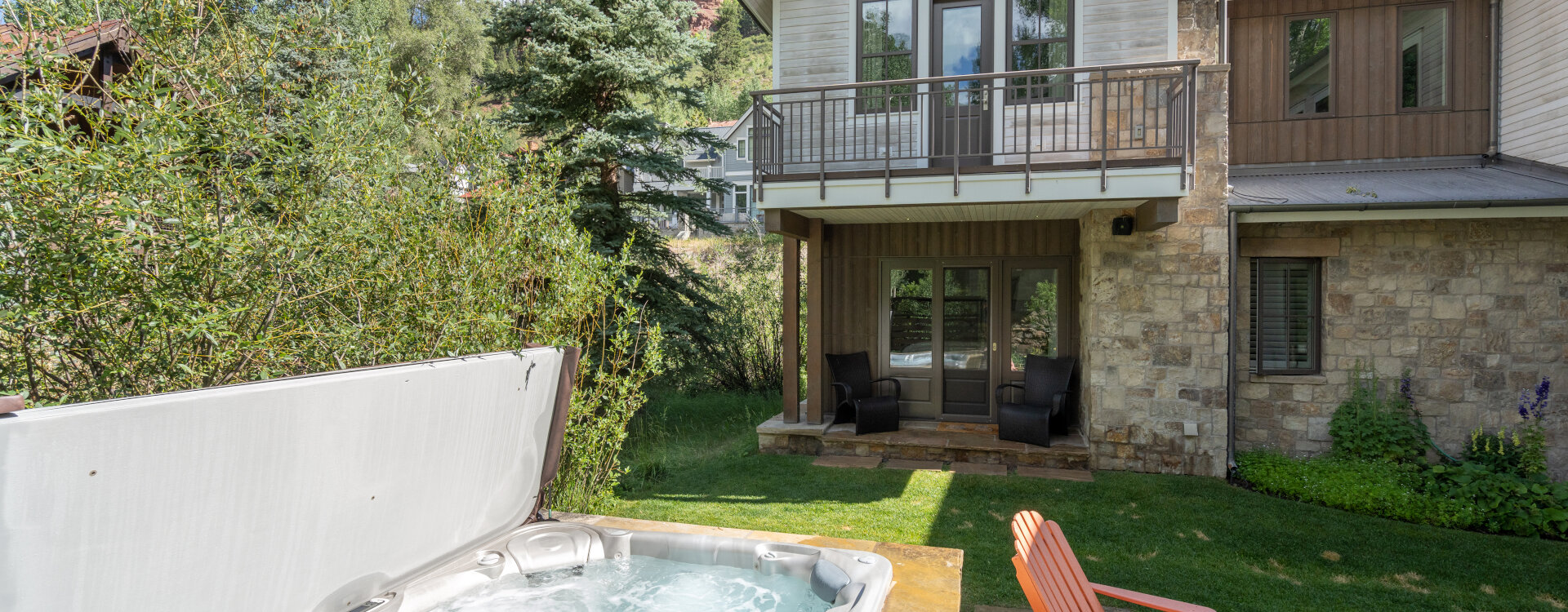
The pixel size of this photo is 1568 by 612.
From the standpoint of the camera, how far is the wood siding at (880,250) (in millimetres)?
7633

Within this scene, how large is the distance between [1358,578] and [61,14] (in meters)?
6.42

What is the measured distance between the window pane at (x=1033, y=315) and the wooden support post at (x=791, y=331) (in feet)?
7.32

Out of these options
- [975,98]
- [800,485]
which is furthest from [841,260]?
[800,485]

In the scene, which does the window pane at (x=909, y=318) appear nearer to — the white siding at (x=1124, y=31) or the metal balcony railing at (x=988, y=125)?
the metal balcony railing at (x=988, y=125)

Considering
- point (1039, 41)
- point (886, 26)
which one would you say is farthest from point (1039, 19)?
point (886, 26)

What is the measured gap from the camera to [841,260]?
8.21 meters

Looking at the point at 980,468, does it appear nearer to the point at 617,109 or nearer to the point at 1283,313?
the point at 1283,313

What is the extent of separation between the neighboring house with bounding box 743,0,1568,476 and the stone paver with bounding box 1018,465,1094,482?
13.8 inches

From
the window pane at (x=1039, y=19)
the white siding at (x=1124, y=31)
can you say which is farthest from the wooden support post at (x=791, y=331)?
the white siding at (x=1124, y=31)

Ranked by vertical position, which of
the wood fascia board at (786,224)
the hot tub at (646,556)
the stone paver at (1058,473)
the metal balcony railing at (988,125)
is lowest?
the stone paver at (1058,473)

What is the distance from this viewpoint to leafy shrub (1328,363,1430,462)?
20.2ft

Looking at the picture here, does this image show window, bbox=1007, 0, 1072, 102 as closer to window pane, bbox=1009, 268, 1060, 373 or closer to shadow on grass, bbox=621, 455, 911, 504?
window pane, bbox=1009, 268, 1060, 373

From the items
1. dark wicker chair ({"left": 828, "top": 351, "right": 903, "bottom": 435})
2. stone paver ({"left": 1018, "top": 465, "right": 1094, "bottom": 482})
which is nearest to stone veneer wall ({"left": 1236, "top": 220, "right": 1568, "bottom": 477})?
stone paver ({"left": 1018, "top": 465, "right": 1094, "bottom": 482})

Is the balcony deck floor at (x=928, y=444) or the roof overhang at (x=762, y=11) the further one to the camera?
the roof overhang at (x=762, y=11)
